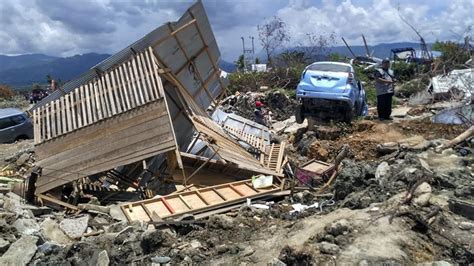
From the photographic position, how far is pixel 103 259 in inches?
223

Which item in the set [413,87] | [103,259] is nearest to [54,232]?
[103,259]

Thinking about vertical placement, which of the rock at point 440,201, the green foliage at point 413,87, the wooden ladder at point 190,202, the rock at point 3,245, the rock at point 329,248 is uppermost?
the rock at point 3,245

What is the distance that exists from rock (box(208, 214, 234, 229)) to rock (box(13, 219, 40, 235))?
98.4 inches

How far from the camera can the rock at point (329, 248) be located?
4907 millimetres

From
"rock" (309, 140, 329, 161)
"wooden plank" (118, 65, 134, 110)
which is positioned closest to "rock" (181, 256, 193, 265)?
"wooden plank" (118, 65, 134, 110)

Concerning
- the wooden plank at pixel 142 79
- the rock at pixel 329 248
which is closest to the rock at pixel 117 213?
the wooden plank at pixel 142 79

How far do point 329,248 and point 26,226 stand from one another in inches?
174

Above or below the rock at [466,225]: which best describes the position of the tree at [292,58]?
above

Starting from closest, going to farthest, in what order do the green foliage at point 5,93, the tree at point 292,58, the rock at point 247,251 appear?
1. the rock at point 247,251
2. the tree at point 292,58
3. the green foliage at point 5,93

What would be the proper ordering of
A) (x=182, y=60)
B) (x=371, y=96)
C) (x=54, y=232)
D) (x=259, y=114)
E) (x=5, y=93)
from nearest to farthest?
(x=54, y=232) → (x=182, y=60) → (x=259, y=114) → (x=371, y=96) → (x=5, y=93)

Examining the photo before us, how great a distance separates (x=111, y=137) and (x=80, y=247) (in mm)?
3423

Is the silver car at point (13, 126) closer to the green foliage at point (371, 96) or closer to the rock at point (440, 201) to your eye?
the green foliage at point (371, 96)

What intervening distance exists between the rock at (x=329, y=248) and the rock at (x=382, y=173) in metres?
2.30

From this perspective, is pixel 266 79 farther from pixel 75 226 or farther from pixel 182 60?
pixel 75 226
